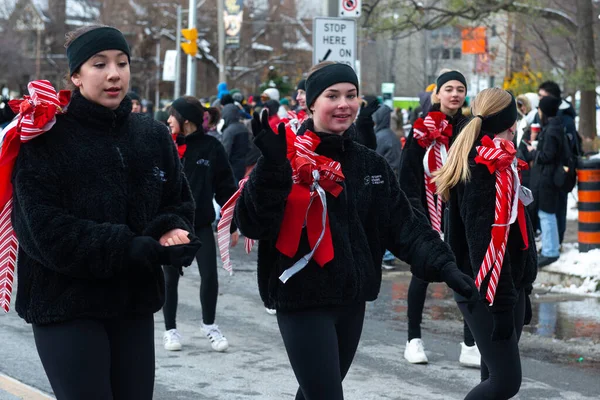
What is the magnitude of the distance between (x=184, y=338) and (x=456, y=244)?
3.66 metres

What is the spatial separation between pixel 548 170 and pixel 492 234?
7409 millimetres

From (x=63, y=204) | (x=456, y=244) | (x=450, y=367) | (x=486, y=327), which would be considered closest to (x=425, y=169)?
(x=450, y=367)

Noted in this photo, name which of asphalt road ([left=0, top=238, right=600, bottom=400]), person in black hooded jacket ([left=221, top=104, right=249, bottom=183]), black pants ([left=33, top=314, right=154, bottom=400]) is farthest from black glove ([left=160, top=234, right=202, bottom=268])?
person in black hooded jacket ([left=221, top=104, right=249, bottom=183])

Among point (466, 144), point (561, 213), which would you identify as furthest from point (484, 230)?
point (561, 213)

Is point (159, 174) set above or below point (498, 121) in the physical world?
below

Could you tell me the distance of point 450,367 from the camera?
7.26 metres

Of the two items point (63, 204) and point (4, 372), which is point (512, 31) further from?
point (63, 204)

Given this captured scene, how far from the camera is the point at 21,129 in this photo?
11.9ft

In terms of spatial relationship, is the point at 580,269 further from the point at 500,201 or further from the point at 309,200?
the point at 309,200

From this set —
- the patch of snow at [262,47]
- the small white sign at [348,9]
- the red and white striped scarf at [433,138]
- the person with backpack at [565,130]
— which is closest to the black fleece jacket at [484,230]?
the red and white striped scarf at [433,138]

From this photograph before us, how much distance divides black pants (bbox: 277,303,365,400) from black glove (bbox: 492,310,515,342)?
870 mm

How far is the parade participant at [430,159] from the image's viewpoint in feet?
23.3

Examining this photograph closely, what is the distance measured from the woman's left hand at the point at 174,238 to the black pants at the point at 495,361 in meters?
1.72

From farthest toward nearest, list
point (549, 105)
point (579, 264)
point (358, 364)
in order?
point (549, 105) → point (579, 264) → point (358, 364)
